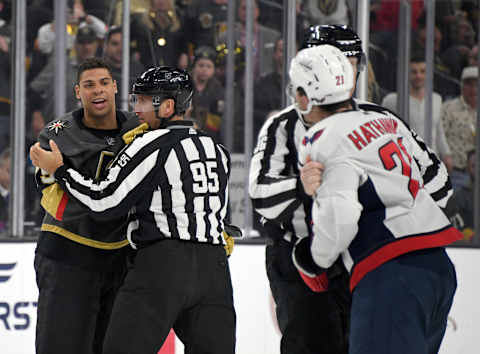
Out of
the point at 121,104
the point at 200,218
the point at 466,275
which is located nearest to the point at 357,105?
the point at 200,218

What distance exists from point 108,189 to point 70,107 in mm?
2077

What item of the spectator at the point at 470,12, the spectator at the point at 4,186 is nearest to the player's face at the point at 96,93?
the spectator at the point at 4,186

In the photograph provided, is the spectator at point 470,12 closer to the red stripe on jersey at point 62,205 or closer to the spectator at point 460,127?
the spectator at point 460,127

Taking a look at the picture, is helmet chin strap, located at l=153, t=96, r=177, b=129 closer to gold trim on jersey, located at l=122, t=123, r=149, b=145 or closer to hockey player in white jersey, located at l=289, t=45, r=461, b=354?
gold trim on jersey, located at l=122, t=123, r=149, b=145

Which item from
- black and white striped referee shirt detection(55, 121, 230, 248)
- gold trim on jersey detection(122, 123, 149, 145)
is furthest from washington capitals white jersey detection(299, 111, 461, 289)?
gold trim on jersey detection(122, 123, 149, 145)

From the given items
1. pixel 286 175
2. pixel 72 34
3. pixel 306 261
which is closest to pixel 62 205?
pixel 286 175

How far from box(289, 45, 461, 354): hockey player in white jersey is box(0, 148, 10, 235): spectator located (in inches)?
101

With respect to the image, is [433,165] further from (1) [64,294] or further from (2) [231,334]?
(1) [64,294]

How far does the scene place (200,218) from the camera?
7.45 feet

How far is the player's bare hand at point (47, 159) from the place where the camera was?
237 cm

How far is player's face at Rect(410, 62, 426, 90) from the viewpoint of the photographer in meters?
4.30

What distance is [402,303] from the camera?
66.9 inches

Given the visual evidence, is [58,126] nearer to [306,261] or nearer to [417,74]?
[306,261]

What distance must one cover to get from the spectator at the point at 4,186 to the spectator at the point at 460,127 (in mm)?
2178
